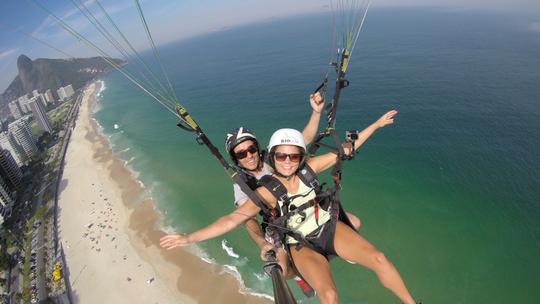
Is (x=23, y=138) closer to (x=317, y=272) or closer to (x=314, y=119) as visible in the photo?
(x=314, y=119)

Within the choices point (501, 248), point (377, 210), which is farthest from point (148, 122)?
point (501, 248)

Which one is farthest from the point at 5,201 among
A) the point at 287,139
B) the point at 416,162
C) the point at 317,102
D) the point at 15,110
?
A: the point at 15,110

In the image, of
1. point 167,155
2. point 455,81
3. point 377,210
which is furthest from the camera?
point 455,81

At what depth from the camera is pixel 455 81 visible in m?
35.2

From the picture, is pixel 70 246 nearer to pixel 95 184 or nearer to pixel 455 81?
pixel 95 184

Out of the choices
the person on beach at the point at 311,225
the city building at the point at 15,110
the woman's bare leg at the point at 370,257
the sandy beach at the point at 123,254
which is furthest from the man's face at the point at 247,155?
the city building at the point at 15,110

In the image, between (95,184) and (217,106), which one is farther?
(217,106)

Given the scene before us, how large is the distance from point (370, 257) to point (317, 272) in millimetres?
598

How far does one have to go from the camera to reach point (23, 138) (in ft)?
140

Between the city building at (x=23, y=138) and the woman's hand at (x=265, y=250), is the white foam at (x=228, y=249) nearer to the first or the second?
the woman's hand at (x=265, y=250)

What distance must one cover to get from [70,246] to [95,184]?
28.8ft

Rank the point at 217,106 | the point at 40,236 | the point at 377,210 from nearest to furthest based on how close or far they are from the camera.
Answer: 1. the point at 377,210
2. the point at 40,236
3. the point at 217,106

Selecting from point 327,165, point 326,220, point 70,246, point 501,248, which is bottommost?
point 501,248

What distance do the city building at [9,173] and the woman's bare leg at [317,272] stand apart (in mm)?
39710
